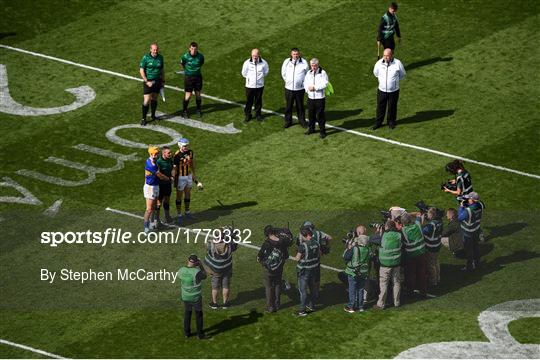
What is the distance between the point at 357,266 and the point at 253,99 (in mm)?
10036

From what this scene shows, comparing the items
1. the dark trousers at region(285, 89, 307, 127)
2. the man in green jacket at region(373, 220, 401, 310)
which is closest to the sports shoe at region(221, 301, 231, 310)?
the man in green jacket at region(373, 220, 401, 310)

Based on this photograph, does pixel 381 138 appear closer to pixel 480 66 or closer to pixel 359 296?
pixel 480 66

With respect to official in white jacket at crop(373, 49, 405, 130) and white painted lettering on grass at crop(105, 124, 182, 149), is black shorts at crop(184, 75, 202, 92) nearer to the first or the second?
white painted lettering on grass at crop(105, 124, 182, 149)

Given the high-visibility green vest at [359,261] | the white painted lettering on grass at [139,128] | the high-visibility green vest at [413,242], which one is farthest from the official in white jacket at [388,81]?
the high-visibility green vest at [359,261]

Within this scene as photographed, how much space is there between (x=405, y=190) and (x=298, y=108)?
15.5 ft

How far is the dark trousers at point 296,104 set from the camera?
132 ft

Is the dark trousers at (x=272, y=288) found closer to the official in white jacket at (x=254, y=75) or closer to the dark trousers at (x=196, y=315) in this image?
the dark trousers at (x=196, y=315)

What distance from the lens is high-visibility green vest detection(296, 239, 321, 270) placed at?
31.9 meters

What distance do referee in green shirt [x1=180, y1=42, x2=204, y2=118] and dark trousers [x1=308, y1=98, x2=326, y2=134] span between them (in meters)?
3.25

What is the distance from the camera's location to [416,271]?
3269cm

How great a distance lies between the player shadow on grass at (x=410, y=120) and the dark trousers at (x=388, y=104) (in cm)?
37

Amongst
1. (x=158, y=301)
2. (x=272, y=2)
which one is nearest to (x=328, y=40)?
(x=272, y=2)

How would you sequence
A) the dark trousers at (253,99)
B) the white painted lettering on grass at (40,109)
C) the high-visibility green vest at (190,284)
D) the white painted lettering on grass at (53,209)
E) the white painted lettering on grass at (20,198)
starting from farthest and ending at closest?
the white painted lettering on grass at (40,109) → the dark trousers at (253,99) → the white painted lettering on grass at (20,198) → the white painted lettering on grass at (53,209) → the high-visibility green vest at (190,284)

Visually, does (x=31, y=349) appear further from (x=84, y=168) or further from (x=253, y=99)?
(x=253, y=99)
